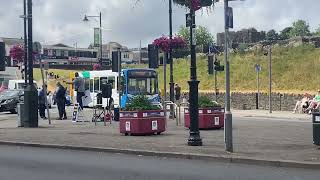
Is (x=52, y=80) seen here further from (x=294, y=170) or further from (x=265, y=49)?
(x=294, y=170)

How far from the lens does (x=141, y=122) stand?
19750mm

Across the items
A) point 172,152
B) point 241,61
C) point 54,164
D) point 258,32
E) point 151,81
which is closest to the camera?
point 54,164

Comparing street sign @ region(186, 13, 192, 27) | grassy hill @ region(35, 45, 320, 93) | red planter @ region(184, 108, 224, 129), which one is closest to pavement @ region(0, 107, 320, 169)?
red planter @ region(184, 108, 224, 129)

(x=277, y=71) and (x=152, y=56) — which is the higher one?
(x=277, y=71)

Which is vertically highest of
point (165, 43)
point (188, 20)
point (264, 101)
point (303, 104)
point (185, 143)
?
point (165, 43)

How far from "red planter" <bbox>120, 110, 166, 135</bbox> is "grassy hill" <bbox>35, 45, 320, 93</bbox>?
31.0 metres

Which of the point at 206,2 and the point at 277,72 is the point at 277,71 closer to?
the point at 277,72

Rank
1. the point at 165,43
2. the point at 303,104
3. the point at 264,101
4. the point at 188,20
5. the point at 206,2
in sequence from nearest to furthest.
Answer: the point at 206,2 < the point at 188,20 < the point at 165,43 < the point at 303,104 < the point at 264,101

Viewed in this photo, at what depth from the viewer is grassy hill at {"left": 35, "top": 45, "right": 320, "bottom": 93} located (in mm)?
52991

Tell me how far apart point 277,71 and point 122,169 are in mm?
47248

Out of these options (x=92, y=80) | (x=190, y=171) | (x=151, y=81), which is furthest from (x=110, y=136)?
(x=92, y=80)

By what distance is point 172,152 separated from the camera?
14734 mm

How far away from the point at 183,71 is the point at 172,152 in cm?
5400

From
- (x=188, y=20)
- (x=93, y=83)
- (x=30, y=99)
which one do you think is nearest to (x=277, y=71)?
(x=93, y=83)
